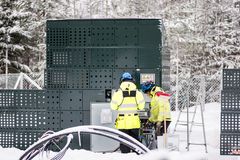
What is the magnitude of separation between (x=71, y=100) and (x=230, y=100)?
3402 mm

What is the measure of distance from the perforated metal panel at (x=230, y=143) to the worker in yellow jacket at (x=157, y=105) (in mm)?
1267

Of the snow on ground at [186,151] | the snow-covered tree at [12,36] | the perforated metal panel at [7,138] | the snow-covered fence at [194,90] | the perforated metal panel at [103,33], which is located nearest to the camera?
the snow on ground at [186,151]

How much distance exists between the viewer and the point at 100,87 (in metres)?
9.91

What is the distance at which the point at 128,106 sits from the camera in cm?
905

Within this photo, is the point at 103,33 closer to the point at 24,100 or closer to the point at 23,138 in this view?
the point at 24,100

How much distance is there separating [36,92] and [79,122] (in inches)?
45.2

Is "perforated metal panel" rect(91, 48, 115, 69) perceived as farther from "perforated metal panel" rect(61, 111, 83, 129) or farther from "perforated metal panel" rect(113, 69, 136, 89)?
"perforated metal panel" rect(61, 111, 83, 129)

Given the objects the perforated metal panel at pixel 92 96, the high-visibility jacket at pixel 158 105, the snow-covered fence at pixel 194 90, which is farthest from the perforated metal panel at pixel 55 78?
the snow-covered fence at pixel 194 90

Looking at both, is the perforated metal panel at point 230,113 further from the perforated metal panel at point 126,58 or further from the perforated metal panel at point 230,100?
the perforated metal panel at point 126,58

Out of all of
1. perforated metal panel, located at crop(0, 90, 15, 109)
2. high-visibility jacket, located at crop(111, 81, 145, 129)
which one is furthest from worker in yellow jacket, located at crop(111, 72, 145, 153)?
perforated metal panel, located at crop(0, 90, 15, 109)

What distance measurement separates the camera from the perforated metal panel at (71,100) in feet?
32.7

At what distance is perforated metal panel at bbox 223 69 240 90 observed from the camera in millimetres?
8766

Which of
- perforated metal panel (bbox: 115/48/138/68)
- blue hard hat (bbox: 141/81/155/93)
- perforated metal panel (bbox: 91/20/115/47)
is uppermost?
perforated metal panel (bbox: 91/20/115/47)

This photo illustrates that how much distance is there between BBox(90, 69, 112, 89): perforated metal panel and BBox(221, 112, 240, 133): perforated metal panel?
Result: 100.0 inches
